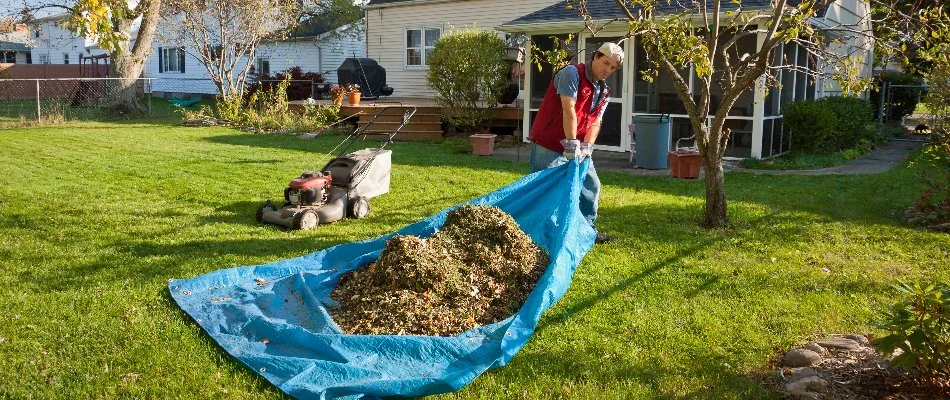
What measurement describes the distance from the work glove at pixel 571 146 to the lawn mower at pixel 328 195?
2.39 metres

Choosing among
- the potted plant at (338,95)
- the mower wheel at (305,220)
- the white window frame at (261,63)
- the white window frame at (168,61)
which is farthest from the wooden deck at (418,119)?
the white window frame at (168,61)

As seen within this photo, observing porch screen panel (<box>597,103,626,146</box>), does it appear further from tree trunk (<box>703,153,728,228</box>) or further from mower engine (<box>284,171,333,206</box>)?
mower engine (<box>284,171,333,206</box>)

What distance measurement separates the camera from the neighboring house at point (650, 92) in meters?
12.9

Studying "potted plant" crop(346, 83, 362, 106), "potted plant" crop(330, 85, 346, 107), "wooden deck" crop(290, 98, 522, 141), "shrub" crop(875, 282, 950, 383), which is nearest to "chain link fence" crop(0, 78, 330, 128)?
"potted plant" crop(330, 85, 346, 107)

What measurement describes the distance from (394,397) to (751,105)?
35.5 ft

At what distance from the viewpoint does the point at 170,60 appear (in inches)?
1458

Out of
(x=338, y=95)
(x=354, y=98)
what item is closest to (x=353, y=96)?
(x=354, y=98)

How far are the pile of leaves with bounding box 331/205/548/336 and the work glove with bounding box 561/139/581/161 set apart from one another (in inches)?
35.4

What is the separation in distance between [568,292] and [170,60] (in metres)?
36.0

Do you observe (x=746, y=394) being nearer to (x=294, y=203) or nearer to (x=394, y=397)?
(x=394, y=397)

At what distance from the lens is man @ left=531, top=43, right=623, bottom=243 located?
592 cm

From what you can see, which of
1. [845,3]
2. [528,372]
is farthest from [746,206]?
[845,3]

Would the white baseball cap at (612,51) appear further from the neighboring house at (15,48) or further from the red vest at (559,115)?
the neighboring house at (15,48)

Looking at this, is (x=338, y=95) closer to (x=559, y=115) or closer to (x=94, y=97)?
(x=559, y=115)
